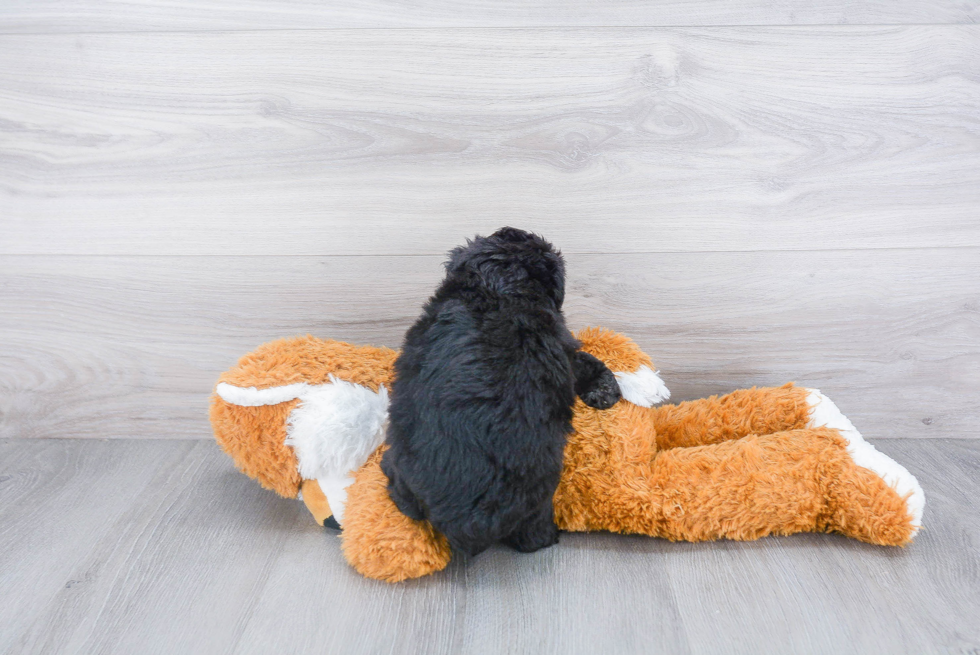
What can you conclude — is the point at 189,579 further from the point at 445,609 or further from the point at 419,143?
the point at 419,143

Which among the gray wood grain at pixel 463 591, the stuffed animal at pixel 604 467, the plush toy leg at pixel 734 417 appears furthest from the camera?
the plush toy leg at pixel 734 417

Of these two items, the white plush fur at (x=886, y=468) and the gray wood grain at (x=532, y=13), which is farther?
the gray wood grain at (x=532, y=13)

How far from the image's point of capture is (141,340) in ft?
3.49

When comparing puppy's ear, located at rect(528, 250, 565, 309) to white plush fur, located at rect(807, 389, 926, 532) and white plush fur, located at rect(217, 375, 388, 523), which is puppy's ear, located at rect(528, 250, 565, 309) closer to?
white plush fur, located at rect(217, 375, 388, 523)

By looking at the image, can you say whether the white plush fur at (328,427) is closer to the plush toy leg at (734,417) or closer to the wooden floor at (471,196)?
the wooden floor at (471,196)

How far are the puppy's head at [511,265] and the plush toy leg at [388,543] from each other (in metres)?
0.27

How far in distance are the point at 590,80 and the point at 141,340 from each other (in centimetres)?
79

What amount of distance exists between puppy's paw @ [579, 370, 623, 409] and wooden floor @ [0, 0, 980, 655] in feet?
0.56

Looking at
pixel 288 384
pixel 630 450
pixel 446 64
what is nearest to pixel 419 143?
pixel 446 64

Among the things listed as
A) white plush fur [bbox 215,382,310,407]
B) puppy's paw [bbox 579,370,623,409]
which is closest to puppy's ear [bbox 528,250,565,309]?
puppy's paw [bbox 579,370,623,409]

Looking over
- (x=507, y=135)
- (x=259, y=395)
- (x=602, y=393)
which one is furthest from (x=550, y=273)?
(x=259, y=395)

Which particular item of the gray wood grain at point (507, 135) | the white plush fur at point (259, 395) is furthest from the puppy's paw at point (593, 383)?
Answer: the white plush fur at point (259, 395)

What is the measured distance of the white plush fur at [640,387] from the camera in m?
0.85

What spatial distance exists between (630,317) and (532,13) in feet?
1.48
